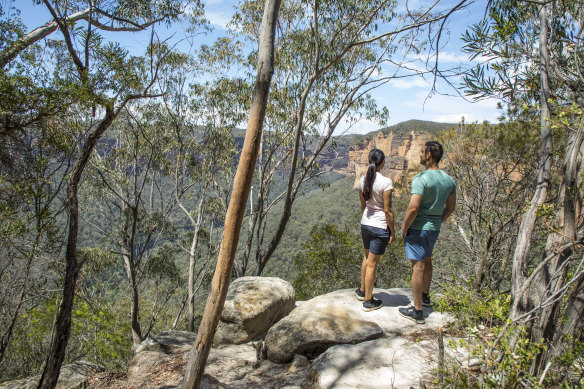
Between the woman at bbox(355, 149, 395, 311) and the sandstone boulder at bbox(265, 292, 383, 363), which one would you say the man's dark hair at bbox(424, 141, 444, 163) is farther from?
the sandstone boulder at bbox(265, 292, 383, 363)

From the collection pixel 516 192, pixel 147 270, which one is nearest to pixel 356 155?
pixel 147 270

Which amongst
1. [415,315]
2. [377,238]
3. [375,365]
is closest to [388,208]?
[377,238]

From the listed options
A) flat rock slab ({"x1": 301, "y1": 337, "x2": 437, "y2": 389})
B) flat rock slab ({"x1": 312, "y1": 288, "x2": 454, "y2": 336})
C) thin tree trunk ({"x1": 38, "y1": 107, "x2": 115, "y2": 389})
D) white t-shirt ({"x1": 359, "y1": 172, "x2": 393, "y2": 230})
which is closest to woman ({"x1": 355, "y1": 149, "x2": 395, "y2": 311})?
white t-shirt ({"x1": 359, "y1": 172, "x2": 393, "y2": 230})

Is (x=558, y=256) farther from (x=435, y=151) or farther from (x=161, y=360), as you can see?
(x=161, y=360)

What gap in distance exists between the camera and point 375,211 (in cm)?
327

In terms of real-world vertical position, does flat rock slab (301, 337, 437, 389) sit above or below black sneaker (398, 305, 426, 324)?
below

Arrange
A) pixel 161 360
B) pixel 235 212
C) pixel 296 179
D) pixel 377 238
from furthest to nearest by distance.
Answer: pixel 296 179
pixel 161 360
pixel 377 238
pixel 235 212

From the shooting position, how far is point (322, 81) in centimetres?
823

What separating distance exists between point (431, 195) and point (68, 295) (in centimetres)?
335

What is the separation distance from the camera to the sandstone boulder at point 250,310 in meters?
4.07

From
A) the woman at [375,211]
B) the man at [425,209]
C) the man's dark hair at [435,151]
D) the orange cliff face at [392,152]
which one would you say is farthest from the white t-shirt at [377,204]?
the orange cliff face at [392,152]

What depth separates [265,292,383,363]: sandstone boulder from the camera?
3260 mm

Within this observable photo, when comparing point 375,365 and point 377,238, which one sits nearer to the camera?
point 375,365

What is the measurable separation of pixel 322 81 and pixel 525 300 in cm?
717
